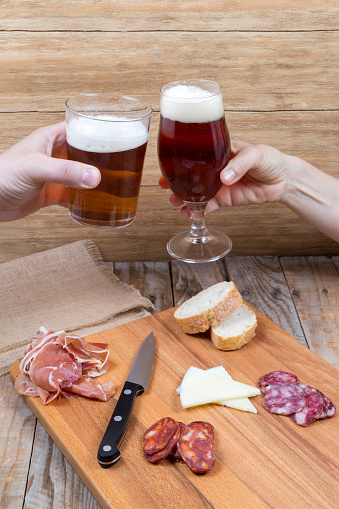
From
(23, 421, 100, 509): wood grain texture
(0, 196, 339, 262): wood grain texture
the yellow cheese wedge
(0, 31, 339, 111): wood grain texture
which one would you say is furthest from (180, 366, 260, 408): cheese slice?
(0, 31, 339, 111): wood grain texture

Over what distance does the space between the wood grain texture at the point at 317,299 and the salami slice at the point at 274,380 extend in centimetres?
25

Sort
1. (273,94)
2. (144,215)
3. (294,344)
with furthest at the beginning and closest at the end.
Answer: (144,215)
(273,94)
(294,344)

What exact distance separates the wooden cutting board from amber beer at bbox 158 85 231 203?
45 cm

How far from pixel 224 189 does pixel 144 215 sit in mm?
384

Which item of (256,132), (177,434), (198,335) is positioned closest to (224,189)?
(256,132)

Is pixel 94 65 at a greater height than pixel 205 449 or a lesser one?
greater

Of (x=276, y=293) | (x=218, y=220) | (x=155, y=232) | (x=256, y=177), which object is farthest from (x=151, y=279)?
(x=256, y=177)

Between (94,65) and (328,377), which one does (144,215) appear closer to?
(94,65)

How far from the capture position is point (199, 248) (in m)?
1.53

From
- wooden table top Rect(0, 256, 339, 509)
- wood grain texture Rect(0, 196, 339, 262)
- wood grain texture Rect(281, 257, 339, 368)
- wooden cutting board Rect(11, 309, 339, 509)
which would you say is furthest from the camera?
wood grain texture Rect(0, 196, 339, 262)

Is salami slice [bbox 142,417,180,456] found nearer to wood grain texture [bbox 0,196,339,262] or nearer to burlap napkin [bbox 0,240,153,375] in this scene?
burlap napkin [bbox 0,240,153,375]

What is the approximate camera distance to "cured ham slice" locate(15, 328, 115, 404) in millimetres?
1280

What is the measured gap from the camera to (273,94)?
6.17ft

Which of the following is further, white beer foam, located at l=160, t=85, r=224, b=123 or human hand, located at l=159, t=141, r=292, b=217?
human hand, located at l=159, t=141, r=292, b=217
